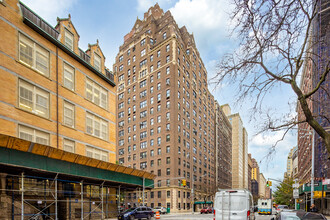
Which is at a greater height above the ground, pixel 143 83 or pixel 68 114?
pixel 143 83

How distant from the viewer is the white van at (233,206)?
13.8 meters

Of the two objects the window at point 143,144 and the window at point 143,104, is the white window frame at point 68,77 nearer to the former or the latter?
the window at point 143,144

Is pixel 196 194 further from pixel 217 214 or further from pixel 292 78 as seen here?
pixel 292 78

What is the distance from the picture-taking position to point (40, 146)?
15945 millimetres

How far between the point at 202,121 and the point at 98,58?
58.3 metres

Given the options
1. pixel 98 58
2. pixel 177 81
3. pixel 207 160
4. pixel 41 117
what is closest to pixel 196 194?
pixel 207 160

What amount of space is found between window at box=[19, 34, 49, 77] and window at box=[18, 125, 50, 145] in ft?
16.5

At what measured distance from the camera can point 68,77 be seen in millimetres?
23875

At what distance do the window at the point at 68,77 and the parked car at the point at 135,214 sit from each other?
44.3 ft

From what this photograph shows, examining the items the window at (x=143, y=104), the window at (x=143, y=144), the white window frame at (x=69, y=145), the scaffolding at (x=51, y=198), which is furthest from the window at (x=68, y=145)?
the window at (x=143, y=104)

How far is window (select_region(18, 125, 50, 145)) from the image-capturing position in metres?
18.3

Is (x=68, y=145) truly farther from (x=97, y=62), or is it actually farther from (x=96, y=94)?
(x=97, y=62)

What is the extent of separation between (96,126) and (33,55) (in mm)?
9991

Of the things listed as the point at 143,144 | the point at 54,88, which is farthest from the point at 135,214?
the point at 143,144
